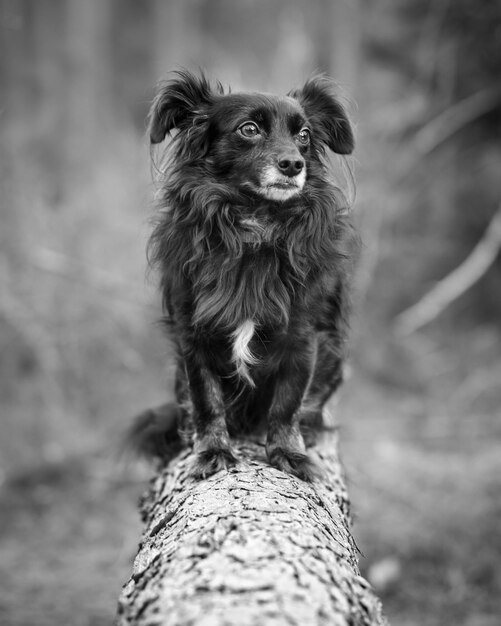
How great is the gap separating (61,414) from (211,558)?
476 centimetres

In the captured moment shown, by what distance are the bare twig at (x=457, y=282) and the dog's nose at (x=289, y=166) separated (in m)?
4.46

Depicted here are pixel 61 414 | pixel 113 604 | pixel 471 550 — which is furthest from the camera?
pixel 61 414

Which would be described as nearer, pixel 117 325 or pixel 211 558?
pixel 211 558

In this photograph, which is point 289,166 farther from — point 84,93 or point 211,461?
point 84,93

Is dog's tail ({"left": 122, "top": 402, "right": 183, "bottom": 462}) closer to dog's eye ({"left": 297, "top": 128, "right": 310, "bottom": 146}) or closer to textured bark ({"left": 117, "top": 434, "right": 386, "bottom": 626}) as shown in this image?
textured bark ({"left": 117, "top": 434, "right": 386, "bottom": 626})

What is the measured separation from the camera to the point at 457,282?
6.97 metres

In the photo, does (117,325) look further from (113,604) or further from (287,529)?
(287,529)

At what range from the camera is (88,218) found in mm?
7203

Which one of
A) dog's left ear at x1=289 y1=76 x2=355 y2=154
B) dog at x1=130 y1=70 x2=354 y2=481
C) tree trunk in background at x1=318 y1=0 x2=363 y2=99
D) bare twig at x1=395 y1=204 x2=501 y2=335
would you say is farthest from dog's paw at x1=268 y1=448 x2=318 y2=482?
tree trunk in background at x1=318 y1=0 x2=363 y2=99

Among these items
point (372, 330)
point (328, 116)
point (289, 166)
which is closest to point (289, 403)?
point (289, 166)

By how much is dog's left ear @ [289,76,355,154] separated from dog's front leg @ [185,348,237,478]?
131 cm

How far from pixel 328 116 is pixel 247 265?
3.19 ft

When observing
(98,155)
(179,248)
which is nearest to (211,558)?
(179,248)

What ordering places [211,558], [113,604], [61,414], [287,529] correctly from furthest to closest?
[61,414]
[113,604]
[287,529]
[211,558]
